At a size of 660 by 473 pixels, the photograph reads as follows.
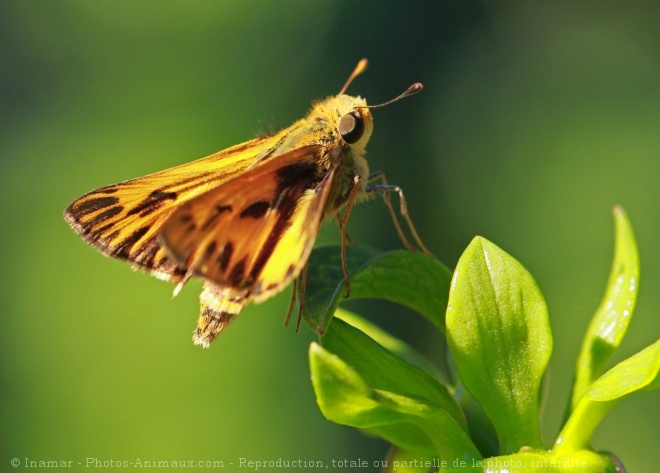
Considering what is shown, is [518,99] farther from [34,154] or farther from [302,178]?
[302,178]

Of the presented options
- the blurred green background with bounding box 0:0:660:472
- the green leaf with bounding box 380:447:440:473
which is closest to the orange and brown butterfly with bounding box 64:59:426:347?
the green leaf with bounding box 380:447:440:473

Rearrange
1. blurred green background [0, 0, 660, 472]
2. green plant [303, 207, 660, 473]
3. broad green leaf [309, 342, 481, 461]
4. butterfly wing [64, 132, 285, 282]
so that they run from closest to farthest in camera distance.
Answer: broad green leaf [309, 342, 481, 461]
green plant [303, 207, 660, 473]
butterfly wing [64, 132, 285, 282]
blurred green background [0, 0, 660, 472]

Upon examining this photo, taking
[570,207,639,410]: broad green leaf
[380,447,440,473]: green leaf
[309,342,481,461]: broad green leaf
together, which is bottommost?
[380,447,440,473]: green leaf

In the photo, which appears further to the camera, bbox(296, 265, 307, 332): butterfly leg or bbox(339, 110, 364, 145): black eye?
bbox(339, 110, 364, 145): black eye

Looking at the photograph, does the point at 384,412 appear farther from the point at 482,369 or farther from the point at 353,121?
the point at 353,121

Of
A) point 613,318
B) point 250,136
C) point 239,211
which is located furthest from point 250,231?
point 250,136

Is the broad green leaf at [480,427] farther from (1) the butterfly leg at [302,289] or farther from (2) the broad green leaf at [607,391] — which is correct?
(1) the butterfly leg at [302,289]

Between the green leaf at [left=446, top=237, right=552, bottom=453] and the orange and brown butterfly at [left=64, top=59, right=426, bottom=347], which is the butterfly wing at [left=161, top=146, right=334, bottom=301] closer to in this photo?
the orange and brown butterfly at [left=64, top=59, right=426, bottom=347]
